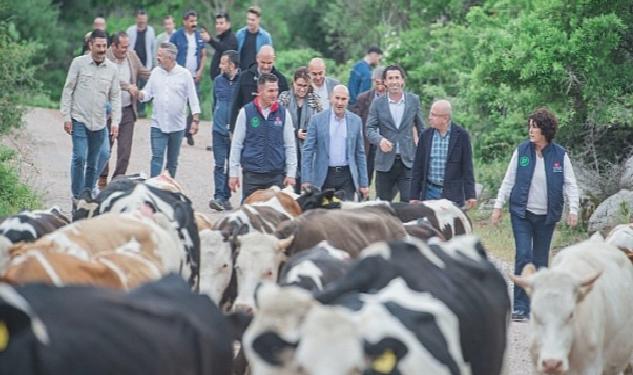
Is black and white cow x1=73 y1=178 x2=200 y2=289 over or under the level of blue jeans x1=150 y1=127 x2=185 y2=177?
over

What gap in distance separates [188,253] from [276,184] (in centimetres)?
523

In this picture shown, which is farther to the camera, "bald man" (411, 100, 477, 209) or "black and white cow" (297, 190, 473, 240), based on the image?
"bald man" (411, 100, 477, 209)

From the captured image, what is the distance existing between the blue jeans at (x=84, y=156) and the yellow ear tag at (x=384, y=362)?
11130mm

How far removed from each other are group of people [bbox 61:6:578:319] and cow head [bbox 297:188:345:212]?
67.4 inches

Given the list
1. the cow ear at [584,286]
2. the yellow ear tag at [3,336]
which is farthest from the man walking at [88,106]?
the yellow ear tag at [3,336]

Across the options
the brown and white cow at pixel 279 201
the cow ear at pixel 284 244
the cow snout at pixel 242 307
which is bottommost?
the cow snout at pixel 242 307

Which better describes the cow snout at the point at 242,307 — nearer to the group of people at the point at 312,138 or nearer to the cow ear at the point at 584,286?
the cow ear at the point at 584,286

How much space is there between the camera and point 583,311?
12.1 meters

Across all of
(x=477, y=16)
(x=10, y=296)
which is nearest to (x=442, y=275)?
(x=10, y=296)

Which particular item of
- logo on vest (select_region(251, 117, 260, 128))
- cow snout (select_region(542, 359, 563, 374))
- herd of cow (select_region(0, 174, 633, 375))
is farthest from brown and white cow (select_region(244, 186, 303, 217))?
cow snout (select_region(542, 359, 563, 374))

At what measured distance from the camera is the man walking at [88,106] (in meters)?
20.1

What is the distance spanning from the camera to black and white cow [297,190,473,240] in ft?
51.0

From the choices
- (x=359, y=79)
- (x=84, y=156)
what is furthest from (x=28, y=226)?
(x=359, y=79)

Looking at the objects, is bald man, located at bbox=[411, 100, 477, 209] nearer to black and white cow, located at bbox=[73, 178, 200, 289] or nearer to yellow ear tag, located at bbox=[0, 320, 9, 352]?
black and white cow, located at bbox=[73, 178, 200, 289]
